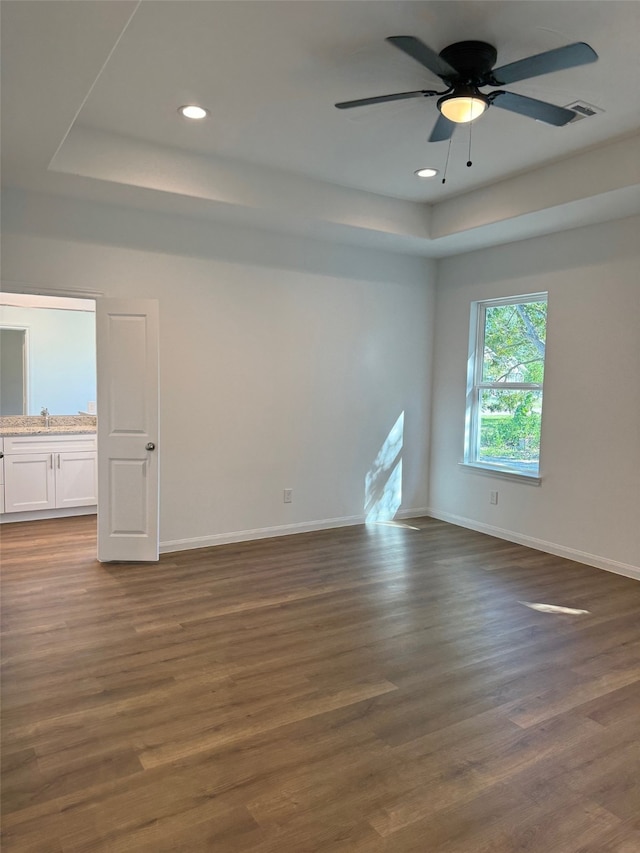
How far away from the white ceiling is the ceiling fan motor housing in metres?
0.04

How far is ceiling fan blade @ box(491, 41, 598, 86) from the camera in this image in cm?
229

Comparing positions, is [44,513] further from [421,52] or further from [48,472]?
[421,52]

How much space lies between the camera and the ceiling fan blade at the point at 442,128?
299cm

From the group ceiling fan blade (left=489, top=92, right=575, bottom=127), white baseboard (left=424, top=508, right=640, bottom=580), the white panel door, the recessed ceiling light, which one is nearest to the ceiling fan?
ceiling fan blade (left=489, top=92, right=575, bottom=127)

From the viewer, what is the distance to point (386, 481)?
6152mm

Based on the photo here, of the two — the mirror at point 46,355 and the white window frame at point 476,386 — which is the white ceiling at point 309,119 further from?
the mirror at point 46,355

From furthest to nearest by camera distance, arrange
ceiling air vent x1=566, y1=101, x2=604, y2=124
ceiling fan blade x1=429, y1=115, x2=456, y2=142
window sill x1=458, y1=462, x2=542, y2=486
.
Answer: window sill x1=458, y1=462, x2=542, y2=486 → ceiling air vent x1=566, y1=101, x2=604, y2=124 → ceiling fan blade x1=429, y1=115, x2=456, y2=142

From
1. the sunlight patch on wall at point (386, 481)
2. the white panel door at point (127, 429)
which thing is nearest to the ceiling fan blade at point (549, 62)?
the white panel door at point (127, 429)

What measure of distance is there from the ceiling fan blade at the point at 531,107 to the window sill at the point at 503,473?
311 cm

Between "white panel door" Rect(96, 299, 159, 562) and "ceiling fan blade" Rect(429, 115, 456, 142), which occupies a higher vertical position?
"ceiling fan blade" Rect(429, 115, 456, 142)

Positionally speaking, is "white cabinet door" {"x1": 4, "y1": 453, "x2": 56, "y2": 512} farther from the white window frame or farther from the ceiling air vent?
the ceiling air vent

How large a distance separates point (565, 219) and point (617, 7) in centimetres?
218

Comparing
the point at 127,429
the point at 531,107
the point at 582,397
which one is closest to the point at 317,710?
the point at 127,429

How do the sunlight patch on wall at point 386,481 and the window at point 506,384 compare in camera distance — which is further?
the sunlight patch on wall at point 386,481
